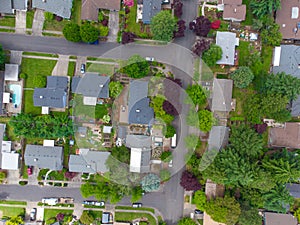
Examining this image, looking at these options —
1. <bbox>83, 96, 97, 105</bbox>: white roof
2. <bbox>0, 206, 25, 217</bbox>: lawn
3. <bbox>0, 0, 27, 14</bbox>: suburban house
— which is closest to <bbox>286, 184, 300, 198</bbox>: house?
<bbox>83, 96, 97, 105</bbox>: white roof

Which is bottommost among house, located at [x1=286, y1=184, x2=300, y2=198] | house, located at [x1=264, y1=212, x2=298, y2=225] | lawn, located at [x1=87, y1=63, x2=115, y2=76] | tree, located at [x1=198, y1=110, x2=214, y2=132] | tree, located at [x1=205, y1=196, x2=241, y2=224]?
house, located at [x1=264, y1=212, x2=298, y2=225]

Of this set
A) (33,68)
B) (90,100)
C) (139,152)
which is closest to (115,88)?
(90,100)

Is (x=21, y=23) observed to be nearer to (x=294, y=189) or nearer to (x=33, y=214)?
(x=33, y=214)

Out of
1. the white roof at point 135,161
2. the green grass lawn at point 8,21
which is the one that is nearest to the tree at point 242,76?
the white roof at point 135,161

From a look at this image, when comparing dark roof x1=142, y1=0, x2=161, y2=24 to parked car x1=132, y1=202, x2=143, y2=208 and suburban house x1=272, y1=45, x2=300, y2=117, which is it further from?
parked car x1=132, y1=202, x2=143, y2=208

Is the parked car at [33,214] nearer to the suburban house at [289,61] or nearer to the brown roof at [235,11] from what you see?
the brown roof at [235,11]

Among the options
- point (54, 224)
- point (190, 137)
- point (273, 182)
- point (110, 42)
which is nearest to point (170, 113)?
point (190, 137)

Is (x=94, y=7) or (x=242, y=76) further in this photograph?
(x=94, y=7)
